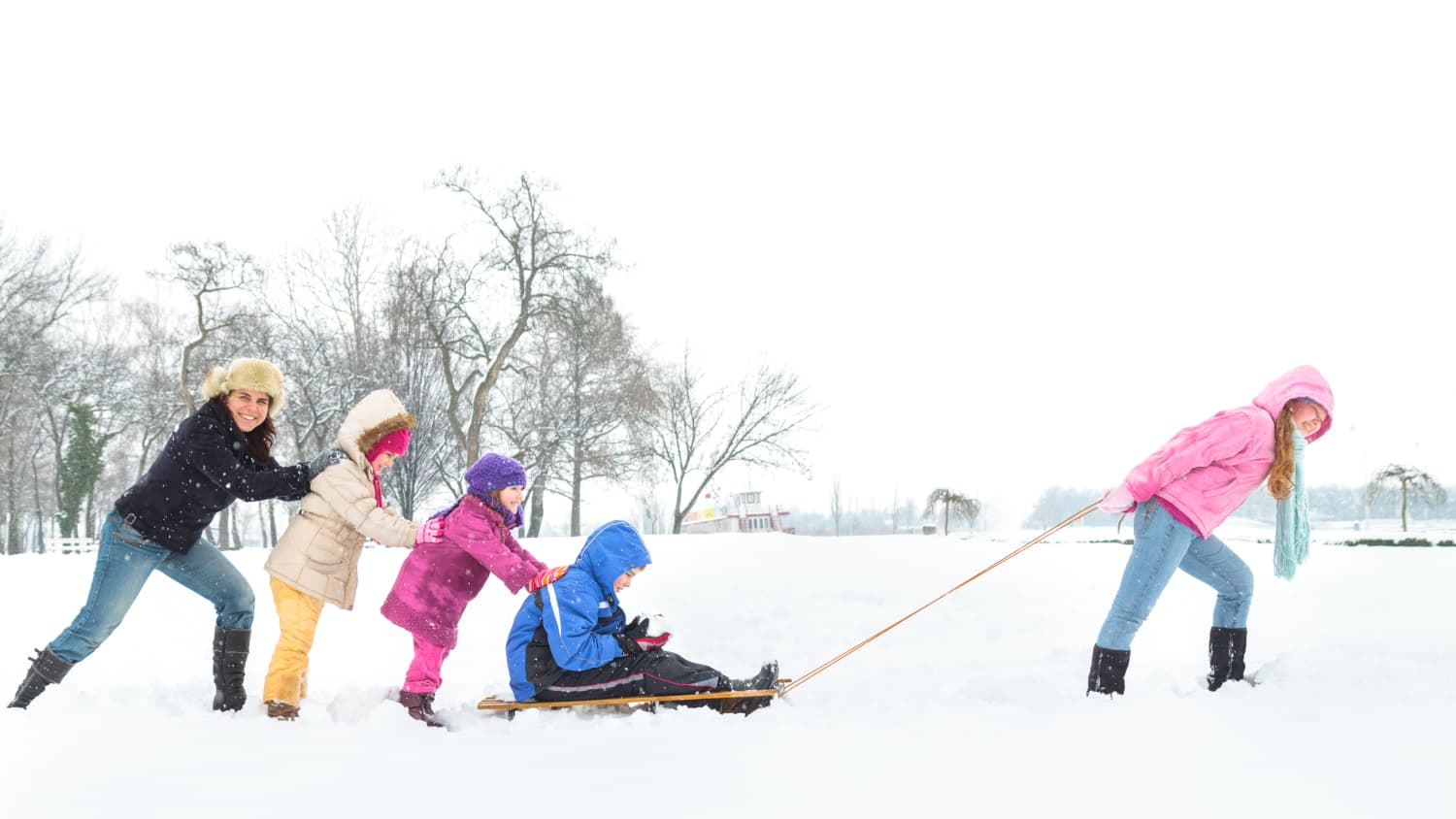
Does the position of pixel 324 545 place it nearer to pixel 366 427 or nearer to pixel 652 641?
pixel 366 427

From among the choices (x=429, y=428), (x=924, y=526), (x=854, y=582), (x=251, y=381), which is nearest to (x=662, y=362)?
(x=429, y=428)

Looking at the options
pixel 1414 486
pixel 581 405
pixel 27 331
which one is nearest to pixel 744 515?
pixel 581 405

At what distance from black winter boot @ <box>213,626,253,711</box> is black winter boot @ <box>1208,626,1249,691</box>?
487 cm

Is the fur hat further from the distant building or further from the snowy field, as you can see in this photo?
the distant building

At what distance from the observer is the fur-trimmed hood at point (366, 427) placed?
4.70 metres

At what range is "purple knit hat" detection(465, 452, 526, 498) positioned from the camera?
15.3ft

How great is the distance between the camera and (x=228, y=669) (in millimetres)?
4465

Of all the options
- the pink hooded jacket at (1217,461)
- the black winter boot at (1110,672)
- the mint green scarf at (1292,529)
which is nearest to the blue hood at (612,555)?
the black winter boot at (1110,672)

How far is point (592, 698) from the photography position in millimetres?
4301

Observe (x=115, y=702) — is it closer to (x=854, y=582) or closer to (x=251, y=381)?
(x=251, y=381)

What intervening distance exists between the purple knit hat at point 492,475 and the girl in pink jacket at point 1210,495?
3.01 meters

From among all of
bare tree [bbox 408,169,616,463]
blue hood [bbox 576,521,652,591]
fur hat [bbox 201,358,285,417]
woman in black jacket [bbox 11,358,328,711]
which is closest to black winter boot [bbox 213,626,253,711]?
woman in black jacket [bbox 11,358,328,711]

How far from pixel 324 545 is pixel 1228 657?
4.61 m

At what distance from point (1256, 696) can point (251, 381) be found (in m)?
5.03
